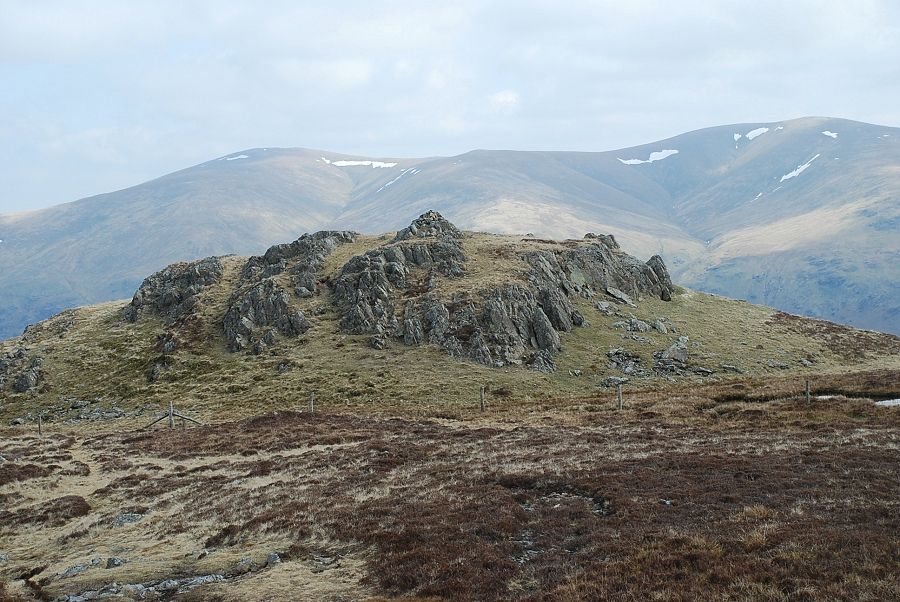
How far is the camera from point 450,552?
59.2 feet

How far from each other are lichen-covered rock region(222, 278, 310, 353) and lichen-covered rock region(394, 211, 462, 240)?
25509mm

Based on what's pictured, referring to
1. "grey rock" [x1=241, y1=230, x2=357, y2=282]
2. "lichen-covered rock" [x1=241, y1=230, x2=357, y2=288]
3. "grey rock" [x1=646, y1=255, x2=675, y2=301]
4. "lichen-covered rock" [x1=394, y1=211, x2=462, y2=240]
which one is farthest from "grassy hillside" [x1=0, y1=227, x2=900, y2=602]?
"lichen-covered rock" [x1=394, y1=211, x2=462, y2=240]

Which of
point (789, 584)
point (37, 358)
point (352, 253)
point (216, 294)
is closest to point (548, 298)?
point (352, 253)

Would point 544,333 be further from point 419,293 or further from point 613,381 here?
point 419,293

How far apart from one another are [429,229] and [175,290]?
147 feet

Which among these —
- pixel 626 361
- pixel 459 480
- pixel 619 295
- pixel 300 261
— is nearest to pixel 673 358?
pixel 626 361

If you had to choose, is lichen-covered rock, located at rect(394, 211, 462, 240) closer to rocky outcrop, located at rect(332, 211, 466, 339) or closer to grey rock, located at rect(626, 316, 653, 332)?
rocky outcrop, located at rect(332, 211, 466, 339)

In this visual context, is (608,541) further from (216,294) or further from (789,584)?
(216,294)

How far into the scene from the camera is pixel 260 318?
84375 mm

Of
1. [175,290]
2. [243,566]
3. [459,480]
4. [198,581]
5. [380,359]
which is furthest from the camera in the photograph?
[175,290]

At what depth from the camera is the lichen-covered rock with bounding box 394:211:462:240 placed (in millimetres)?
100750

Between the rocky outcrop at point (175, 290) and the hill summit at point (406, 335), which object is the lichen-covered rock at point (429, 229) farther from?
the rocky outcrop at point (175, 290)

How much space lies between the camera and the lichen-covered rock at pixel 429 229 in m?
101

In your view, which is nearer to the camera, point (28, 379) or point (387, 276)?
point (28, 379)
